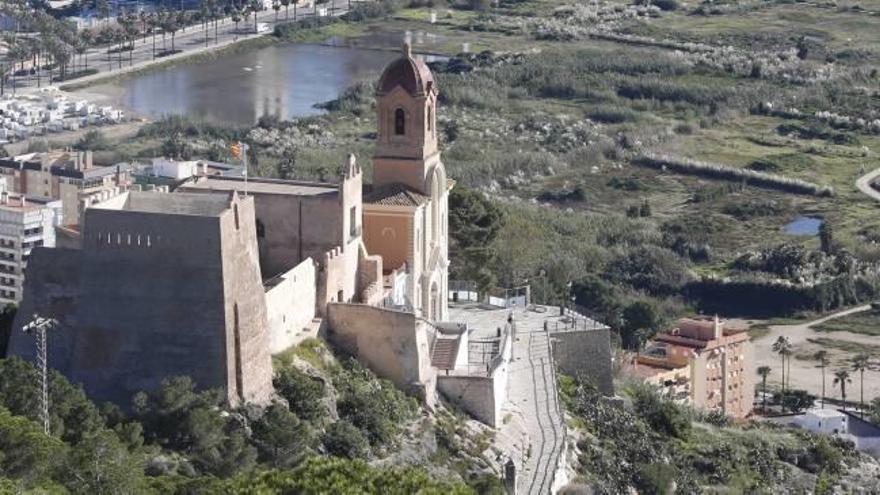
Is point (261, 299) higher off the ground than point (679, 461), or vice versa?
point (261, 299)

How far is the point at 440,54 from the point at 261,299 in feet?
279

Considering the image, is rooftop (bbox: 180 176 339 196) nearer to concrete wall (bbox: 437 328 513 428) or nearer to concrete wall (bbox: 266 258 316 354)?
concrete wall (bbox: 266 258 316 354)

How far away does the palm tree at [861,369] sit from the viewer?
62378 millimetres

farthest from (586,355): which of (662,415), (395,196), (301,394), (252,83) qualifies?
(252,83)

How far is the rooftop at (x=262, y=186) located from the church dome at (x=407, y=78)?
9.19 ft

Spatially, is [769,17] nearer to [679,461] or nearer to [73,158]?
[73,158]

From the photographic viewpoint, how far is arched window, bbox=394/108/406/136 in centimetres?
4888

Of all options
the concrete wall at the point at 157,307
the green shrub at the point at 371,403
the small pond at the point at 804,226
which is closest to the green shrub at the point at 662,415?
the green shrub at the point at 371,403

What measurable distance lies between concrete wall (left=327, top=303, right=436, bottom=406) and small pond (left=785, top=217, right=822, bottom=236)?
135 ft

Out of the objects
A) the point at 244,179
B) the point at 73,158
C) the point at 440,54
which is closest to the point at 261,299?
the point at 244,179

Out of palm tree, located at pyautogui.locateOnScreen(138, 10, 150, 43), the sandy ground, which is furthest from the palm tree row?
palm tree, located at pyautogui.locateOnScreen(138, 10, 150, 43)

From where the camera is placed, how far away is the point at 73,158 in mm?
72062

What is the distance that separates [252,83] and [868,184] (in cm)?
3466

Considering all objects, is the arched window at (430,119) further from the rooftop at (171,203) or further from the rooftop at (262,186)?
the rooftop at (171,203)
